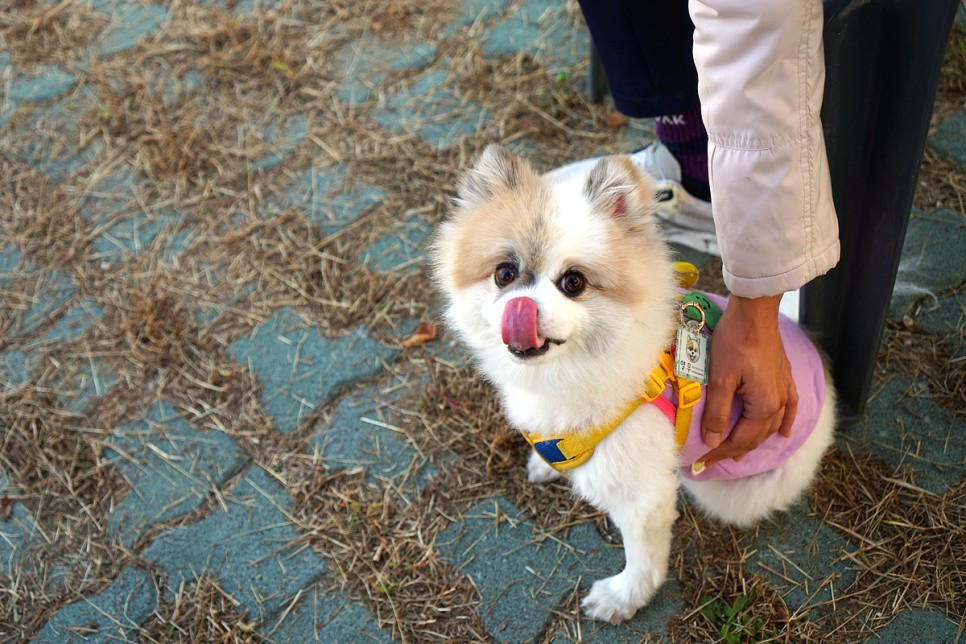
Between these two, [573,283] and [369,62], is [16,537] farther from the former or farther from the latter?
[369,62]

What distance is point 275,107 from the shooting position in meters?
3.27

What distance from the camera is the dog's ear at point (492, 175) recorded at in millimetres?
1552

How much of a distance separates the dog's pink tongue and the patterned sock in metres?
1.27

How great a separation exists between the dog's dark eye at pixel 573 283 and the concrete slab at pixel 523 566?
0.88 meters

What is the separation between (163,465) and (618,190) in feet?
5.53

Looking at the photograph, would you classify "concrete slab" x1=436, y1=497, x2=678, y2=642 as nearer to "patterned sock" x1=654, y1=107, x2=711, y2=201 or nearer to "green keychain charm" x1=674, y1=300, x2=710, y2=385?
"green keychain charm" x1=674, y1=300, x2=710, y2=385

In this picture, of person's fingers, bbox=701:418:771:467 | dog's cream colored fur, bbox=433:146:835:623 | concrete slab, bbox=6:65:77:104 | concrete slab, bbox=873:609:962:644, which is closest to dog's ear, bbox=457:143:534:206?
dog's cream colored fur, bbox=433:146:835:623

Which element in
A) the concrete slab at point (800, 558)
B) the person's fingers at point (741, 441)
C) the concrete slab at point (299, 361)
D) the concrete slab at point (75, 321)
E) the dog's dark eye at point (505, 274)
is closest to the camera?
the dog's dark eye at point (505, 274)

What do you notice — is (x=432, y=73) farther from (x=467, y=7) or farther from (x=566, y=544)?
(x=566, y=544)

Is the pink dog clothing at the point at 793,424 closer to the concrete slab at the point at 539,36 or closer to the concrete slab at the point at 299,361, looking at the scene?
the concrete slab at the point at 299,361

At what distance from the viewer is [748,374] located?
153 centimetres

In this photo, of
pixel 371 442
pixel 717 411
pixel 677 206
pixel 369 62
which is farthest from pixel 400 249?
pixel 717 411

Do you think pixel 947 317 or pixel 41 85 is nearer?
pixel 947 317

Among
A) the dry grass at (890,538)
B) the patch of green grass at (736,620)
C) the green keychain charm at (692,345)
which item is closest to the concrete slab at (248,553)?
the patch of green grass at (736,620)
